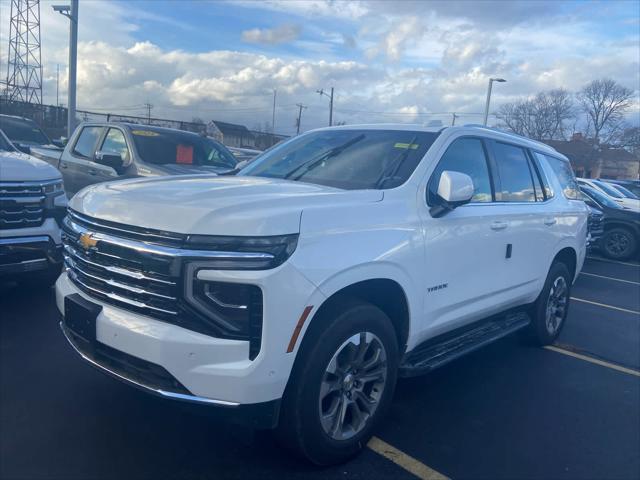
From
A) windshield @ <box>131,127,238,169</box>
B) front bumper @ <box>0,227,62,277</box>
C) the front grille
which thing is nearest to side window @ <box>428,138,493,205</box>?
the front grille

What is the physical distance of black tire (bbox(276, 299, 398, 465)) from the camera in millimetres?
2914

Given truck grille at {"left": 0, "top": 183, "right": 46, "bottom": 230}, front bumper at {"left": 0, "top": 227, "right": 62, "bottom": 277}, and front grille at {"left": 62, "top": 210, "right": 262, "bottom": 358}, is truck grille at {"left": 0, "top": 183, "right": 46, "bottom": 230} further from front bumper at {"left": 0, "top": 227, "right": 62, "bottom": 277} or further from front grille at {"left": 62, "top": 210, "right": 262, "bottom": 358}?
front grille at {"left": 62, "top": 210, "right": 262, "bottom": 358}

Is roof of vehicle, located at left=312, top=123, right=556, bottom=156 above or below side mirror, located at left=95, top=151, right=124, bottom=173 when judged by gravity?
above

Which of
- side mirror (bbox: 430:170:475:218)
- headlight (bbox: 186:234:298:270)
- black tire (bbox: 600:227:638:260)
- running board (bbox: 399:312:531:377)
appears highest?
side mirror (bbox: 430:170:475:218)

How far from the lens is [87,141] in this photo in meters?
9.86

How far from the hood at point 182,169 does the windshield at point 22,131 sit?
23.6 feet

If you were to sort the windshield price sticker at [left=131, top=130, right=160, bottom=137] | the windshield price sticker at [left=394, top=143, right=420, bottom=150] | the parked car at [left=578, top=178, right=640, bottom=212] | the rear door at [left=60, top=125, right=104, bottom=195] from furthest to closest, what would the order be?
the parked car at [left=578, top=178, right=640, bottom=212], the rear door at [left=60, top=125, right=104, bottom=195], the windshield price sticker at [left=131, top=130, right=160, bottom=137], the windshield price sticker at [left=394, top=143, right=420, bottom=150]

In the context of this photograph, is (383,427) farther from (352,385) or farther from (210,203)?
(210,203)

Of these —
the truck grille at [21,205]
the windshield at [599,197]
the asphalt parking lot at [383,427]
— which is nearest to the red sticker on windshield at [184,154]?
the truck grille at [21,205]

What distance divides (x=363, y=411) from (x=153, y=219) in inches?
64.9

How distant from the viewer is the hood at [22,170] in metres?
5.40

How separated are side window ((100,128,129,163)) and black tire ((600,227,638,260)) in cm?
1094

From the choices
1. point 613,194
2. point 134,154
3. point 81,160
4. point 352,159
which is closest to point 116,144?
point 134,154

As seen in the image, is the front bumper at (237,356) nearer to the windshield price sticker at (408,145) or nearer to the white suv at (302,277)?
the white suv at (302,277)
